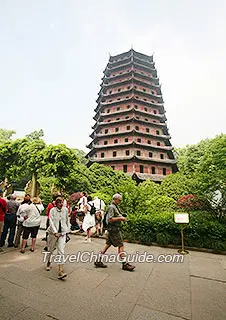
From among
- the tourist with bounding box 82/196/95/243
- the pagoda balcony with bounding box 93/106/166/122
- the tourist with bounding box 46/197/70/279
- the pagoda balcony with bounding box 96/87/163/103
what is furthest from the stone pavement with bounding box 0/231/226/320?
the pagoda balcony with bounding box 96/87/163/103

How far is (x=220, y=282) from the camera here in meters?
3.98

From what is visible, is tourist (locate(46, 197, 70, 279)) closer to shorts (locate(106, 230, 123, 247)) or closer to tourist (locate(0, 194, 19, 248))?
shorts (locate(106, 230, 123, 247))

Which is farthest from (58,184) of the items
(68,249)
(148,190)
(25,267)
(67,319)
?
(67,319)

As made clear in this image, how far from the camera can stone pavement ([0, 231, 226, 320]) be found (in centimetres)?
280

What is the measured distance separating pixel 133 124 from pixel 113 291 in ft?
82.8

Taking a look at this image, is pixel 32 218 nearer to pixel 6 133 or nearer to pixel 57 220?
pixel 57 220

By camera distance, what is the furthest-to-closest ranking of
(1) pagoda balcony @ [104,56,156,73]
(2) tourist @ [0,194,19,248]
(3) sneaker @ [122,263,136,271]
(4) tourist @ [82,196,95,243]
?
1. (1) pagoda balcony @ [104,56,156,73]
2. (4) tourist @ [82,196,95,243]
3. (2) tourist @ [0,194,19,248]
4. (3) sneaker @ [122,263,136,271]

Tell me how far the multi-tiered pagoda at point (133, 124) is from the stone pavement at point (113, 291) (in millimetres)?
19461

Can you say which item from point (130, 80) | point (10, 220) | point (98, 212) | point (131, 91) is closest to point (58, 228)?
point (10, 220)

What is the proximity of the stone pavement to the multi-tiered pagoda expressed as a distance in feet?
63.8

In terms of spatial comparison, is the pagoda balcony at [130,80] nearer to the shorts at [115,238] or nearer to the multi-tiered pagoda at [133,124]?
the multi-tiered pagoda at [133,124]

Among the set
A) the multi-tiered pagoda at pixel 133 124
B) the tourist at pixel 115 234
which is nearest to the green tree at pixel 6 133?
the multi-tiered pagoda at pixel 133 124

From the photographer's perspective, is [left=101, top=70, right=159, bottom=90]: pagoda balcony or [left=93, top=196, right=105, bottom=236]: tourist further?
[left=101, top=70, right=159, bottom=90]: pagoda balcony

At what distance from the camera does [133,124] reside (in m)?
27.2
